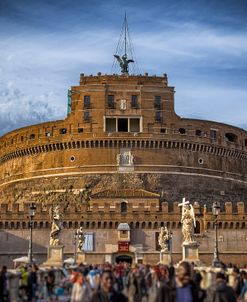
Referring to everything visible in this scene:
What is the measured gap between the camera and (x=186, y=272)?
10.8m

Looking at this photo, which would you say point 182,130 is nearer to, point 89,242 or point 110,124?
point 110,124

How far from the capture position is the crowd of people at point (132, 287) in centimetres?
1085

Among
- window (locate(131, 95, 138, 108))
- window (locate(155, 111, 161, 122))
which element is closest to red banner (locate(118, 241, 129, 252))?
window (locate(155, 111, 161, 122))

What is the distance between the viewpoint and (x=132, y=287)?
52.7 feet

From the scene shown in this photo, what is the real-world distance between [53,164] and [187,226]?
33.8 m

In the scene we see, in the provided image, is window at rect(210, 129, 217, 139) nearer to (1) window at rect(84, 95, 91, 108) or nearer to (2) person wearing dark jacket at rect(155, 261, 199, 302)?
(1) window at rect(84, 95, 91, 108)

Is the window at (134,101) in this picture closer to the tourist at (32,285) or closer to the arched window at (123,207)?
the arched window at (123,207)

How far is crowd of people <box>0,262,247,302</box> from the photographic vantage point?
A: 10.8 metres

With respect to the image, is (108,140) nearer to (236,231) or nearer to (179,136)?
(179,136)

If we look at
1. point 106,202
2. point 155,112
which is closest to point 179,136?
point 155,112

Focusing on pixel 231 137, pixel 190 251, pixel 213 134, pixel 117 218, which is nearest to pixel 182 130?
pixel 213 134

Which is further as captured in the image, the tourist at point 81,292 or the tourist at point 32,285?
the tourist at point 32,285

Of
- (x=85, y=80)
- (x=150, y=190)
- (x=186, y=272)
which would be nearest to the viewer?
(x=186, y=272)

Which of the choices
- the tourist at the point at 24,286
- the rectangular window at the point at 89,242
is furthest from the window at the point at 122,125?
the tourist at the point at 24,286
